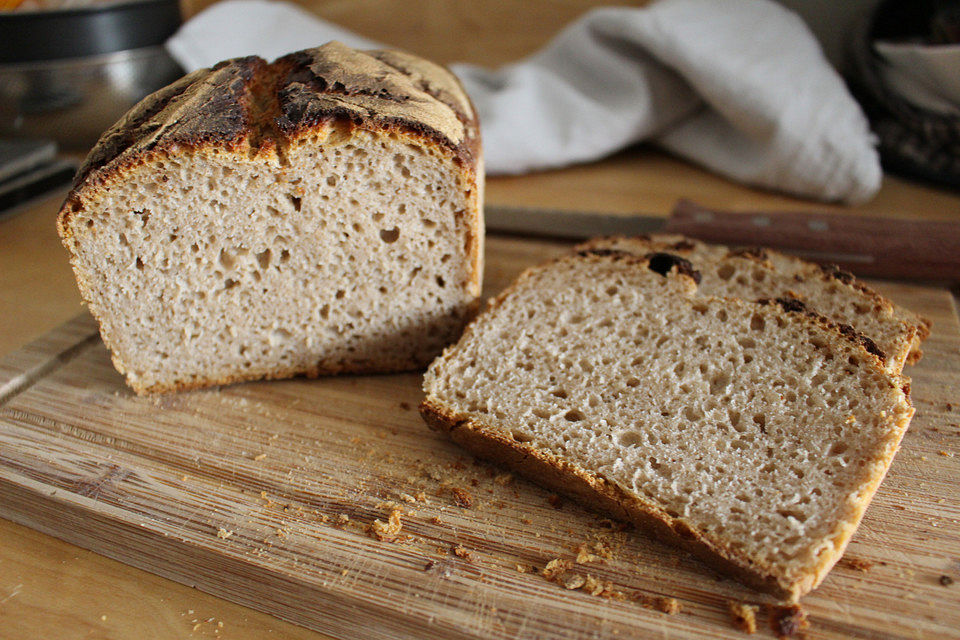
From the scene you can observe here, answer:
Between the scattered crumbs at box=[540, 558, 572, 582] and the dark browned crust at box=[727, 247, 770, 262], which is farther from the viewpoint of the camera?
the dark browned crust at box=[727, 247, 770, 262]

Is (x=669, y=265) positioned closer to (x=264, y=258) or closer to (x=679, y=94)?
(x=264, y=258)

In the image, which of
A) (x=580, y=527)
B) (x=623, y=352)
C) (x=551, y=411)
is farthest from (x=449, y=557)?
(x=623, y=352)

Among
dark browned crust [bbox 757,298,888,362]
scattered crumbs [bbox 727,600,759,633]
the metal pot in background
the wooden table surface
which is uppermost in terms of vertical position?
the metal pot in background

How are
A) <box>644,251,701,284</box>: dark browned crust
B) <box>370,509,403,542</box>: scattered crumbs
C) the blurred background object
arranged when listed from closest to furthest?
<box>370,509,403,542</box>: scattered crumbs < <box>644,251,701,284</box>: dark browned crust < the blurred background object

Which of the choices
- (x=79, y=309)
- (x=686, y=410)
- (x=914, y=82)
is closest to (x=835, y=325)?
(x=686, y=410)

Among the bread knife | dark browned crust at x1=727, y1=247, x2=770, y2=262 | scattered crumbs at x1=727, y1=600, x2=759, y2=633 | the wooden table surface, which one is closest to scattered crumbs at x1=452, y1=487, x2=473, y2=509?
the wooden table surface

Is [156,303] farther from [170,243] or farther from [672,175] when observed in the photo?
[672,175]

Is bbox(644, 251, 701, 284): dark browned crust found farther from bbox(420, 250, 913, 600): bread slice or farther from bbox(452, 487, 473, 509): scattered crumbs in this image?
bbox(452, 487, 473, 509): scattered crumbs

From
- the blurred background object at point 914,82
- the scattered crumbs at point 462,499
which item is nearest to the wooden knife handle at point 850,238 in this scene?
the blurred background object at point 914,82
